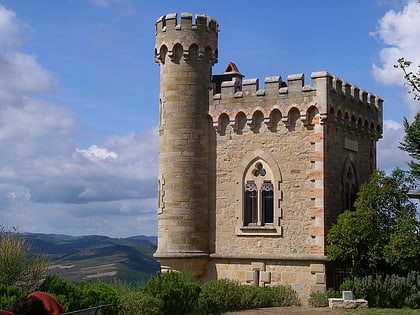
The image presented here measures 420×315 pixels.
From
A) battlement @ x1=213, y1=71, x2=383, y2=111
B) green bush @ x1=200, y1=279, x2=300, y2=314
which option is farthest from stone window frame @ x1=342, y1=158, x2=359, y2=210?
green bush @ x1=200, y1=279, x2=300, y2=314

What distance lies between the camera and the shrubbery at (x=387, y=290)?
864 inches

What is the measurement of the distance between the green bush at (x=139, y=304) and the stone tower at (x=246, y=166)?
226 inches

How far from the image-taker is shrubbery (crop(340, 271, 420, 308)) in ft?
72.0

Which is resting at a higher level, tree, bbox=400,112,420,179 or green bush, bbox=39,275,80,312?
tree, bbox=400,112,420,179

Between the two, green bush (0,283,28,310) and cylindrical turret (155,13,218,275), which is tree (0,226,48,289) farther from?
cylindrical turret (155,13,218,275)

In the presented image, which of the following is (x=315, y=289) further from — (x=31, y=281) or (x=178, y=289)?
(x=31, y=281)

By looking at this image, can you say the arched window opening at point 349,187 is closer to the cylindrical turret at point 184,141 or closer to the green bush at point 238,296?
the green bush at point 238,296

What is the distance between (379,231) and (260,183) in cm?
426

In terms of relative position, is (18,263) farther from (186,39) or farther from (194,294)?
(186,39)

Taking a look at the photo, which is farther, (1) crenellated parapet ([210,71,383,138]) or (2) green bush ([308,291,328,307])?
(1) crenellated parapet ([210,71,383,138])

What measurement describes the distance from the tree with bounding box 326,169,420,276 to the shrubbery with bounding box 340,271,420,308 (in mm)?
551

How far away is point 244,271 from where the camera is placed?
23875mm

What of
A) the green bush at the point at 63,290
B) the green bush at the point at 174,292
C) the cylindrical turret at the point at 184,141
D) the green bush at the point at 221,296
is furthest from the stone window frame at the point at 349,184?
Answer: the green bush at the point at 63,290

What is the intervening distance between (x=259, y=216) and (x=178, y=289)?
220 inches
